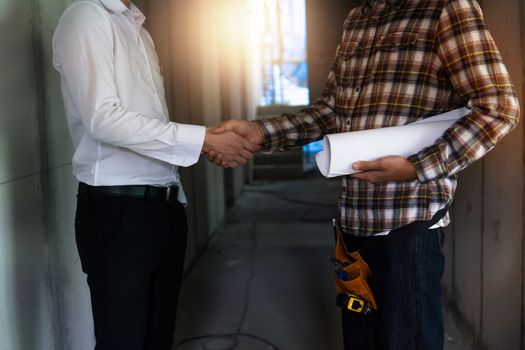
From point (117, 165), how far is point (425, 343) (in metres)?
1.03

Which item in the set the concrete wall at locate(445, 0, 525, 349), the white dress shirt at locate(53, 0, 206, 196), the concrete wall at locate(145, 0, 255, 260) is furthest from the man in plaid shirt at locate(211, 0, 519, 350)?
the concrete wall at locate(145, 0, 255, 260)

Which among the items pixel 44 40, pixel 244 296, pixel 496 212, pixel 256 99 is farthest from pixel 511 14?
pixel 256 99

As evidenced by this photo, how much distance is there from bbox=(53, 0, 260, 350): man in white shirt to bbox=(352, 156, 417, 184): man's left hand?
53 centimetres

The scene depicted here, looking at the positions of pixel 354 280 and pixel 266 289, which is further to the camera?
pixel 266 289

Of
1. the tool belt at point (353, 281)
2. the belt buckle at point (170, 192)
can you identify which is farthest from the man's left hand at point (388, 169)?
the belt buckle at point (170, 192)

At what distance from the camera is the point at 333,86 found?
1.93m

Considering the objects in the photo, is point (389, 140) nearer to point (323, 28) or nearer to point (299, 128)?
point (299, 128)

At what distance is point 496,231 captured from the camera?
7.60ft

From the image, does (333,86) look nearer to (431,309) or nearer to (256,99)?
(431,309)

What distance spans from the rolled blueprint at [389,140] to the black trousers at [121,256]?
606 mm

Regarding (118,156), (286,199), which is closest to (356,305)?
(118,156)

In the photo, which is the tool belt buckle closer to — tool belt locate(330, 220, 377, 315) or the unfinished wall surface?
tool belt locate(330, 220, 377, 315)

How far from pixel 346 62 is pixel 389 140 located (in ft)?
1.20

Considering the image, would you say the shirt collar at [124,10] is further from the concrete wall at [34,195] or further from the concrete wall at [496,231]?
the concrete wall at [496,231]
